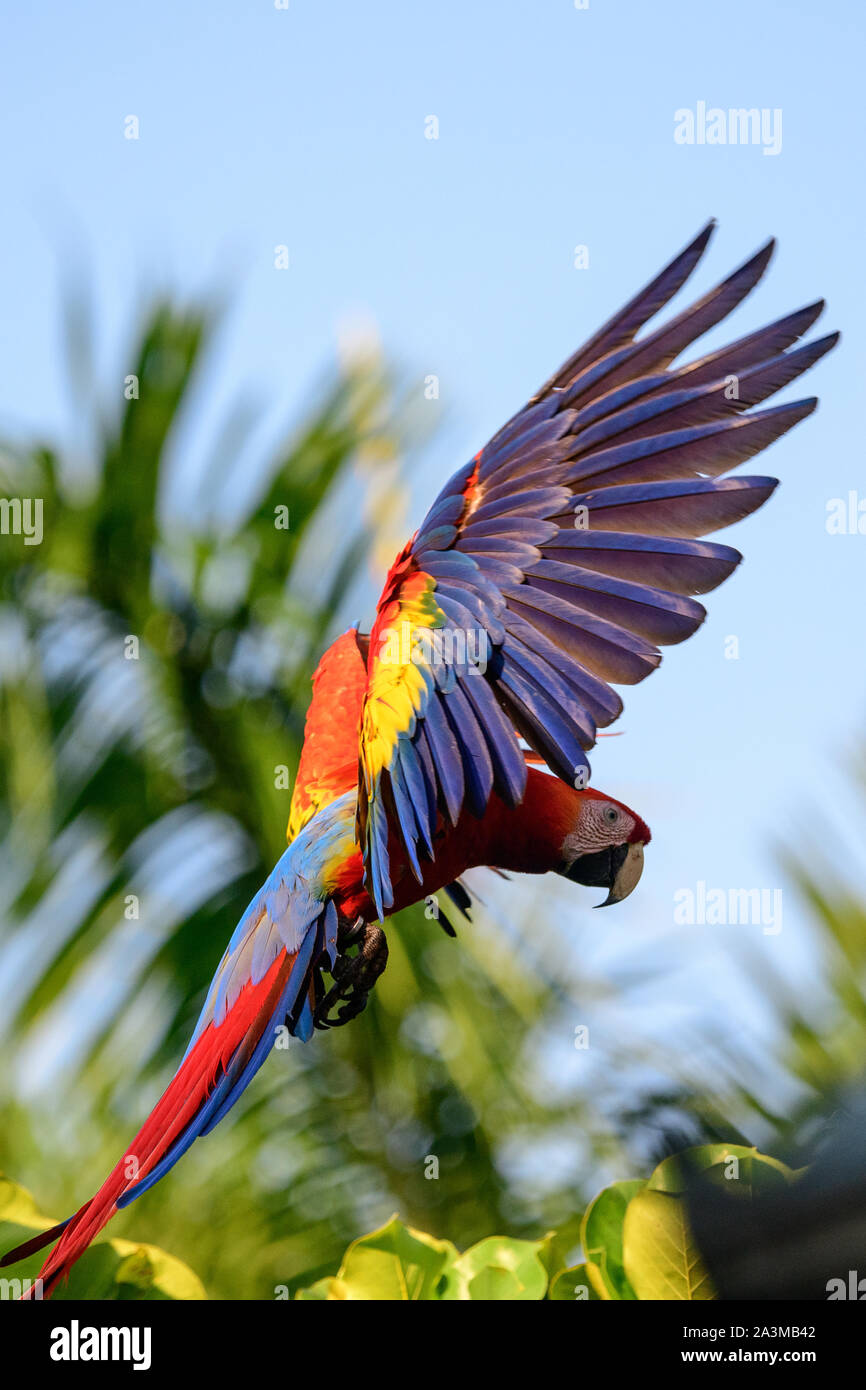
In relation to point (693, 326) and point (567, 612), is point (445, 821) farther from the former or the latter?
point (693, 326)

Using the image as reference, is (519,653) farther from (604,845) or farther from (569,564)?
(604,845)

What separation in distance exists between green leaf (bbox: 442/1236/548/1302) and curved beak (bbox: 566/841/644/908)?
27 cm

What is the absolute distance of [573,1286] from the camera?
94 cm

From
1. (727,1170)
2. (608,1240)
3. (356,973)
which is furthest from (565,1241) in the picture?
(727,1170)

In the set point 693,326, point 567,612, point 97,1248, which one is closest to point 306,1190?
point 97,1248

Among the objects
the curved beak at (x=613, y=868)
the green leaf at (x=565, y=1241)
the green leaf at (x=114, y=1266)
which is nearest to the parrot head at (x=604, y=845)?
the curved beak at (x=613, y=868)

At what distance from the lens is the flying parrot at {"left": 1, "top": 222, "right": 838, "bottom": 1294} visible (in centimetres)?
84

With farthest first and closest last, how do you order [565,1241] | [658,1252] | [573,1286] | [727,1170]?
[565,1241]
[573,1286]
[658,1252]
[727,1170]

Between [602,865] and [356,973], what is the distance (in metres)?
0.21

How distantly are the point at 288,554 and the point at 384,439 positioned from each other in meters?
0.26

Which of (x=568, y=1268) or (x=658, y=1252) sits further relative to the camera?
(x=568, y=1268)

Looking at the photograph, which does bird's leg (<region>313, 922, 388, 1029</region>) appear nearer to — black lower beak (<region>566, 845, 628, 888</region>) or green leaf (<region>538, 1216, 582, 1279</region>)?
black lower beak (<region>566, 845, 628, 888</region>)
